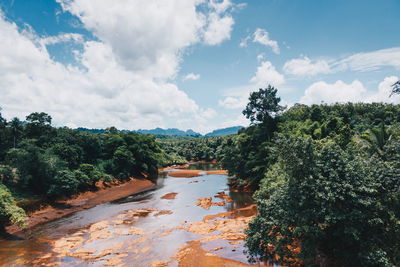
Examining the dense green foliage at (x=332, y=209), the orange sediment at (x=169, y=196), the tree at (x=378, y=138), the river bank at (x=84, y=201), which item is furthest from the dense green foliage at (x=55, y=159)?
the tree at (x=378, y=138)

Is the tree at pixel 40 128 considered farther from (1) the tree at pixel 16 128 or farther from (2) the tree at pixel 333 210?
(2) the tree at pixel 333 210

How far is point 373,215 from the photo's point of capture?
12.4 m

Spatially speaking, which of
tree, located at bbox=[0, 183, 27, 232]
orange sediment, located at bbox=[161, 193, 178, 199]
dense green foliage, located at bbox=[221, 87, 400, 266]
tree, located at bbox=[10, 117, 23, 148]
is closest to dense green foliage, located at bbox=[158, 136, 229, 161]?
orange sediment, located at bbox=[161, 193, 178, 199]

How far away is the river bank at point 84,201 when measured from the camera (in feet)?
98.3

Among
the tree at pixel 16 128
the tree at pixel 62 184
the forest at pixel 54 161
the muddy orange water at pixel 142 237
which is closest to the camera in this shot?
the muddy orange water at pixel 142 237

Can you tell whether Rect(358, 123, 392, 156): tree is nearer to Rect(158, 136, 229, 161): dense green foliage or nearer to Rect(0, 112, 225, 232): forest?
Rect(0, 112, 225, 232): forest

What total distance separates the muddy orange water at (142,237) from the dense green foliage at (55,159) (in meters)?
4.66

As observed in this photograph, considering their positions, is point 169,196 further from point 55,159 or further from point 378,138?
point 378,138

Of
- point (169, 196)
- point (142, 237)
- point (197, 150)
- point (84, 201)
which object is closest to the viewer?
point (142, 237)

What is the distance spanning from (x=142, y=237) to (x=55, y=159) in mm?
20328

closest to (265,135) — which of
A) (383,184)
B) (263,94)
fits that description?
(263,94)

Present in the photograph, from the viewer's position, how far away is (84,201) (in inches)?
1558

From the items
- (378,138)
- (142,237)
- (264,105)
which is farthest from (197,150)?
(378,138)

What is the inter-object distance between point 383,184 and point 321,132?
2512 cm
